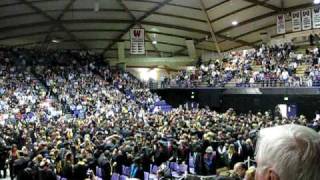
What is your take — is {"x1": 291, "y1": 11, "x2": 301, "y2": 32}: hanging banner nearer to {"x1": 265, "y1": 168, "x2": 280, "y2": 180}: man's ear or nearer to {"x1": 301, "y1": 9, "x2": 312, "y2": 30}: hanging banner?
{"x1": 301, "y1": 9, "x2": 312, "y2": 30}: hanging banner

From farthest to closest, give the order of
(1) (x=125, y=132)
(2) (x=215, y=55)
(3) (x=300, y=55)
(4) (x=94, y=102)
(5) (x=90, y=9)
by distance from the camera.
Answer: (2) (x=215, y=55) < (5) (x=90, y=9) < (4) (x=94, y=102) < (3) (x=300, y=55) < (1) (x=125, y=132)

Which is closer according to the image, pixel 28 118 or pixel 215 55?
pixel 28 118

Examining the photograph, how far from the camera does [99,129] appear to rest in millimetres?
19734

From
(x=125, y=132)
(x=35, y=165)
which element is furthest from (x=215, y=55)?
(x=35, y=165)

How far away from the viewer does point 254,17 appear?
3747 cm

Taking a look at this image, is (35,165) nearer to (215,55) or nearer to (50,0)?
(50,0)

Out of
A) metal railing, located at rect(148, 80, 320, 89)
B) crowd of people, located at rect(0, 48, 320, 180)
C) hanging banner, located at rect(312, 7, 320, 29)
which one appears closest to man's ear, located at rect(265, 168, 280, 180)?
crowd of people, located at rect(0, 48, 320, 180)

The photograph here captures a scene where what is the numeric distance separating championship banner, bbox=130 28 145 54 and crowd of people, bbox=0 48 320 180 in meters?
3.86

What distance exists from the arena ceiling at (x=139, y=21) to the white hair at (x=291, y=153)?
1332 inches

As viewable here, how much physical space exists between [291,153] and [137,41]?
39071 millimetres

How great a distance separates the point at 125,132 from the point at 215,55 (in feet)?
93.3

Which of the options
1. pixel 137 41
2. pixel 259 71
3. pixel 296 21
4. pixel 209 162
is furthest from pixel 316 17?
pixel 209 162

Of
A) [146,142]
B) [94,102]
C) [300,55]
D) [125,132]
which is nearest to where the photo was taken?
[146,142]

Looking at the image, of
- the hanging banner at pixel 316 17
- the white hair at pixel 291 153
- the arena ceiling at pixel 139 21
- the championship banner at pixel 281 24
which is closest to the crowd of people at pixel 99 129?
the arena ceiling at pixel 139 21
